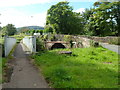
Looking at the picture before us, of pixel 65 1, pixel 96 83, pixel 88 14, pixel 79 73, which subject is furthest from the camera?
pixel 88 14

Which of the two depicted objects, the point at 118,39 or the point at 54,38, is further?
the point at 54,38

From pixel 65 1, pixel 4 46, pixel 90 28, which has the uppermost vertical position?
pixel 65 1

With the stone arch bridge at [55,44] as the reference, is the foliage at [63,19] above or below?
above

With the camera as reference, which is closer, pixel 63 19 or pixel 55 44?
pixel 55 44

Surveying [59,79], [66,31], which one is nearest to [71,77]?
[59,79]

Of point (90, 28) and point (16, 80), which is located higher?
point (90, 28)

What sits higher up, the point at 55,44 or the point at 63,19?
the point at 63,19

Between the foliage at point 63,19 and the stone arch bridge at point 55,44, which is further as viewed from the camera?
the foliage at point 63,19

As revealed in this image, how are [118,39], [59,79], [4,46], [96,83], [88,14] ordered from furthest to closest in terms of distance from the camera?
1. [88,14]
2. [118,39]
3. [4,46]
4. [59,79]
5. [96,83]

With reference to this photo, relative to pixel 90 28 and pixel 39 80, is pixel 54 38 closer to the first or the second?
pixel 90 28

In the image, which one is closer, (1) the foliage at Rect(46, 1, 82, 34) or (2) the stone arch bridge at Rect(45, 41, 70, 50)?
(2) the stone arch bridge at Rect(45, 41, 70, 50)

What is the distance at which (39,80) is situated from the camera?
15.4 feet

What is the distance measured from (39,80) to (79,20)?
30369mm

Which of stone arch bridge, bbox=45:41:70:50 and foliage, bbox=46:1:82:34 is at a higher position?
foliage, bbox=46:1:82:34
